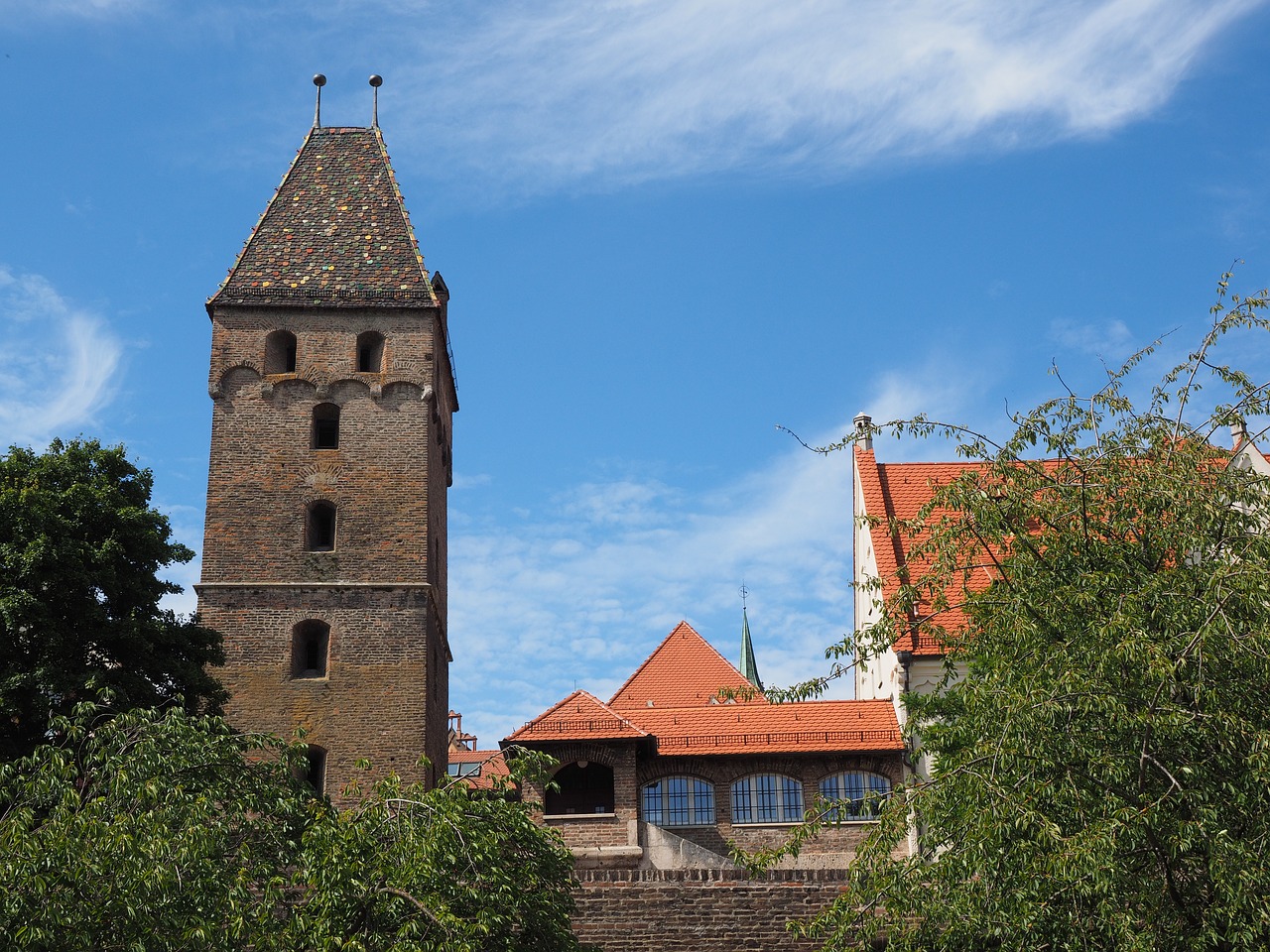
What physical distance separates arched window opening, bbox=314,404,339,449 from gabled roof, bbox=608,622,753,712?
8.21 metres

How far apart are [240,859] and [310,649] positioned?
575 inches

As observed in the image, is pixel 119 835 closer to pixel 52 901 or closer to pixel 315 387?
pixel 52 901

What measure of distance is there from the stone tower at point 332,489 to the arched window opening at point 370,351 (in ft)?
0.09

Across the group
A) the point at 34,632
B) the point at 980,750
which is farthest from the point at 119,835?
the point at 34,632

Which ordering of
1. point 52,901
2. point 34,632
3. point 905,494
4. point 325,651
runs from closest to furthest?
point 52,901 → point 34,632 → point 325,651 → point 905,494

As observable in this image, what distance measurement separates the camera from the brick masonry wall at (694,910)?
21484 millimetres

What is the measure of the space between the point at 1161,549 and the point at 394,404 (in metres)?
19.0

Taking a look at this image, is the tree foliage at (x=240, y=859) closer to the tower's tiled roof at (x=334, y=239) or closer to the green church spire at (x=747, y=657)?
the tower's tiled roof at (x=334, y=239)

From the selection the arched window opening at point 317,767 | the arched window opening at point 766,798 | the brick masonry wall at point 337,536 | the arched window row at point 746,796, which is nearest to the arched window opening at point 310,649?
the brick masonry wall at point 337,536

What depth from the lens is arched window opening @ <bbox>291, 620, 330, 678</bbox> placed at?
96.1 ft

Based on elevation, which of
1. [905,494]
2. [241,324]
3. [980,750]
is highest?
[241,324]

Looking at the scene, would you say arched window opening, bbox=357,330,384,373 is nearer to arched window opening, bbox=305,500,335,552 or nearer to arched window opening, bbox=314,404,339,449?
arched window opening, bbox=314,404,339,449

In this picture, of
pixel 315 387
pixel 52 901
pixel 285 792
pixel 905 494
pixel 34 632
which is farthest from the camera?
pixel 905 494

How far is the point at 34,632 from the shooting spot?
72.6ft
